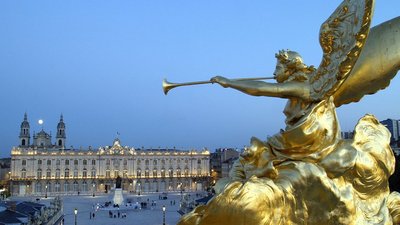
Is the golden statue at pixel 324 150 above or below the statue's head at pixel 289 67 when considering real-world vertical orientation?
below

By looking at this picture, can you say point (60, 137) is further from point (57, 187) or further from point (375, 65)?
point (375, 65)

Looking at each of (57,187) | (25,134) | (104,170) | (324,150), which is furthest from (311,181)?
(25,134)

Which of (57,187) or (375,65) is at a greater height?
(375,65)

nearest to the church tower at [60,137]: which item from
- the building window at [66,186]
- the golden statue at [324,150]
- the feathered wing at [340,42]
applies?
the building window at [66,186]

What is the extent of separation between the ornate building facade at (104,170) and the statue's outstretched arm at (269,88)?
203ft

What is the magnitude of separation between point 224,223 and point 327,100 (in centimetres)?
217

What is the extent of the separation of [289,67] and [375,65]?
1.26m

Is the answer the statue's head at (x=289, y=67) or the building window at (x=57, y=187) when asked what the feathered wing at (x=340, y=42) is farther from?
the building window at (x=57, y=187)

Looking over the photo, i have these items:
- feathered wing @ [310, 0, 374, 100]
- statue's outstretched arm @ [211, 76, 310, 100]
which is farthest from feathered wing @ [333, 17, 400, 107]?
statue's outstretched arm @ [211, 76, 310, 100]

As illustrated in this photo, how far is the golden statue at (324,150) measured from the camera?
19.2ft

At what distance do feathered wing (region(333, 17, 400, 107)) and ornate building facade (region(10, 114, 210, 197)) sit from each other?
6150 cm

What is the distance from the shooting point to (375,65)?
272 inches

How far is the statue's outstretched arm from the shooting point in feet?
21.0

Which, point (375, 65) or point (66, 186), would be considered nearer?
point (375, 65)
